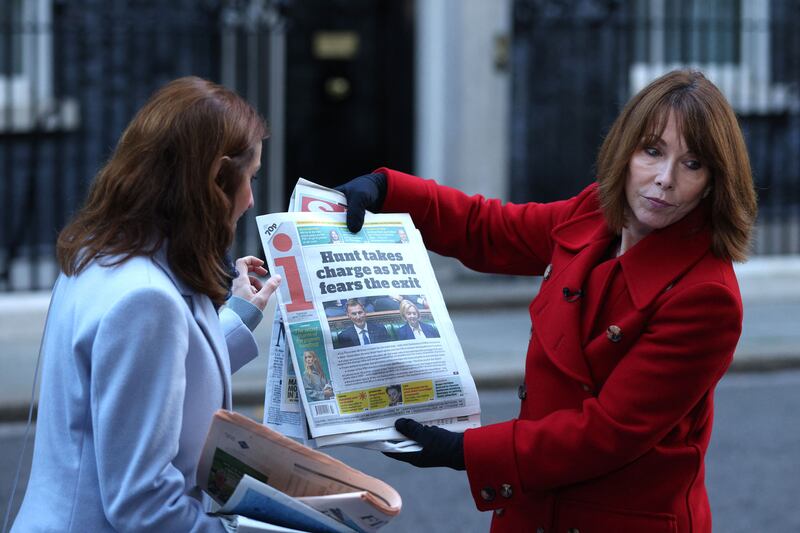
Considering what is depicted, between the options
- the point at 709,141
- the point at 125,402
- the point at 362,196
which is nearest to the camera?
the point at 125,402

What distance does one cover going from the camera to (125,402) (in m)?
1.95

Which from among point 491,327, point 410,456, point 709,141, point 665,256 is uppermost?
point 709,141

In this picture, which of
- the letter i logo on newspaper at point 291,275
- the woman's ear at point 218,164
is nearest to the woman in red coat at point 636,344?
the letter i logo on newspaper at point 291,275

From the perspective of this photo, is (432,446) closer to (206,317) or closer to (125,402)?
(206,317)

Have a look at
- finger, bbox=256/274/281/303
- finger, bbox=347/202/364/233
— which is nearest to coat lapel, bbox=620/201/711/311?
finger, bbox=347/202/364/233

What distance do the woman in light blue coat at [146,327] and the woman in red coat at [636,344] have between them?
1.76ft

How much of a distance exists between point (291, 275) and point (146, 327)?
535 millimetres

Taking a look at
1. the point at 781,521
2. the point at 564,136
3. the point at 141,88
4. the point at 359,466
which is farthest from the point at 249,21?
the point at 781,521

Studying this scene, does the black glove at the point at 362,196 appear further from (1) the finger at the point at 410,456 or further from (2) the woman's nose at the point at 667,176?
(2) the woman's nose at the point at 667,176

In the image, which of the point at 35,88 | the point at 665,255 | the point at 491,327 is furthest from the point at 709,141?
the point at 35,88

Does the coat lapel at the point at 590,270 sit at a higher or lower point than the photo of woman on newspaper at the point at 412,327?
higher

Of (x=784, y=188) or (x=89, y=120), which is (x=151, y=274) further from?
(x=784, y=188)

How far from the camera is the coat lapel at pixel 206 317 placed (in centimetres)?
207

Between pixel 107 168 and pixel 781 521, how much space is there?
159 inches
